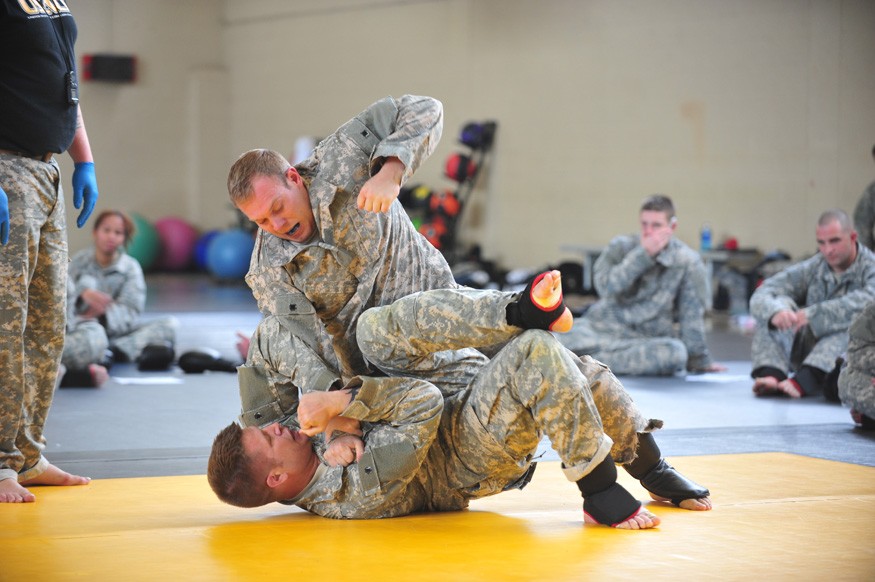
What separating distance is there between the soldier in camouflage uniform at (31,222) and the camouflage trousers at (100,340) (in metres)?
2.45

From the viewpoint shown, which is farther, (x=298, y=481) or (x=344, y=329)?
(x=344, y=329)

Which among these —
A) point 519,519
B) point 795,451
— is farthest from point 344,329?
point 795,451

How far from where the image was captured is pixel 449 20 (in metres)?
12.8

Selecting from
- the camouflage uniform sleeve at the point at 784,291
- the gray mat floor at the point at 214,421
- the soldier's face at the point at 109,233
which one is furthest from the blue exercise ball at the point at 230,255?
the camouflage uniform sleeve at the point at 784,291

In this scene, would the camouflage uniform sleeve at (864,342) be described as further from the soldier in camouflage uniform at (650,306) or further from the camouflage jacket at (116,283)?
the camouflage jacket at (116,283)

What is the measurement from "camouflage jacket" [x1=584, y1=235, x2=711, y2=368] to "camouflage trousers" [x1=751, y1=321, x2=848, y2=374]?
0.59 m

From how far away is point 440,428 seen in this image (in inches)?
112

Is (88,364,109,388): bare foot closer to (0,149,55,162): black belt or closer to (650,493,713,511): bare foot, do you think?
(0,149,55,162): black belt

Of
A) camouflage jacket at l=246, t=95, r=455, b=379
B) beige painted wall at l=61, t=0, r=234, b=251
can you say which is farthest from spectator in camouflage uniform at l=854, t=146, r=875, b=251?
beige painted wall at l=61, t=0, r=234, b=251

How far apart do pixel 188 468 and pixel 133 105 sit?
12.6m

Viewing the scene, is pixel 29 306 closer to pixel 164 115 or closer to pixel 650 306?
pixel 650 306

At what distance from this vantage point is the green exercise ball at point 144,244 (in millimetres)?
14023

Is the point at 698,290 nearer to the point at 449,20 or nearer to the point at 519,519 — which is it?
the point at 519,519

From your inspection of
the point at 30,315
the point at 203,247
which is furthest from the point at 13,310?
the point at 203,247
